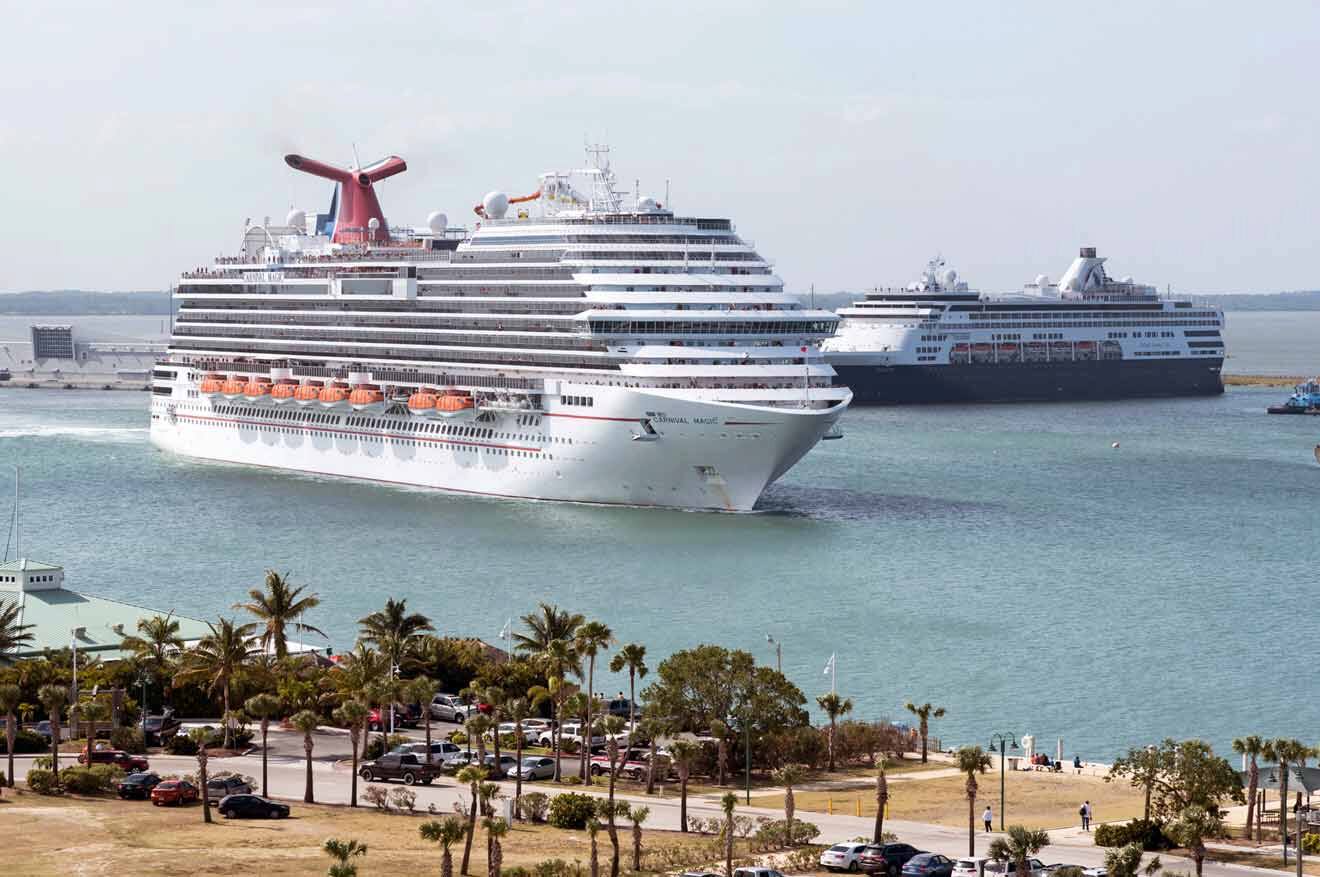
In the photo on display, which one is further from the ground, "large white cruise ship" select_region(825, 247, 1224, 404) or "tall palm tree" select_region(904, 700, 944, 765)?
"large white cruise ship" select_region(825, 247, 1224, 404)

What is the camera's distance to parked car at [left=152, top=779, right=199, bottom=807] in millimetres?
35906

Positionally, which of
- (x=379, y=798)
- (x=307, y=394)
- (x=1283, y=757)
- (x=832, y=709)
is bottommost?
(x=379, y=798)

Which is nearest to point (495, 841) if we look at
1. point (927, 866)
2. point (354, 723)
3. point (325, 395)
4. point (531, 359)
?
point (927, 866)

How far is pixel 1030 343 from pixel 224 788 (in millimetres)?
122495

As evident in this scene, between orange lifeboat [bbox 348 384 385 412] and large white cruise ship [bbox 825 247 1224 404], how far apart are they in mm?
63116

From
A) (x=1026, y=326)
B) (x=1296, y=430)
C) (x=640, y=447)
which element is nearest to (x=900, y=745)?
(x=640, y=447)

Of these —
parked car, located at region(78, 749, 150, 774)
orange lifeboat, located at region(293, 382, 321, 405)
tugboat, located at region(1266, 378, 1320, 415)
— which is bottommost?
parked car, located at region(78, 749, 150, 774)

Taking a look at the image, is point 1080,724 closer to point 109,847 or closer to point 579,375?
point 109,847

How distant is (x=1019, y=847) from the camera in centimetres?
2945

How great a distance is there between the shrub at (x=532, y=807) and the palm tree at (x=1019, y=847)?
8092 mm

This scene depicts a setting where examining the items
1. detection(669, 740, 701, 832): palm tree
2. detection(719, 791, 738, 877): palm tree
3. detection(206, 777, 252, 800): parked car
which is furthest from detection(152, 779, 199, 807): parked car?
detection(719, 791, 738, 877): palm tree

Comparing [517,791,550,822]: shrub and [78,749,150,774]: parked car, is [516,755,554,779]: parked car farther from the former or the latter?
[78,749,150,774]: parked car

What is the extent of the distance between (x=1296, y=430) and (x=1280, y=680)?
81520mm

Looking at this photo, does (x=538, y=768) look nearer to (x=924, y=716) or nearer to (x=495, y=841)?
(x=924, y=716)
